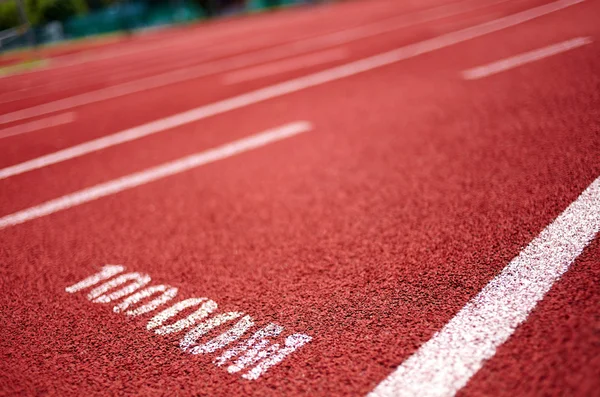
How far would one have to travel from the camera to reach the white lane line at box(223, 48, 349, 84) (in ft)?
27.0

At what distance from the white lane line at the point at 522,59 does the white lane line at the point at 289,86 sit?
1.73 m

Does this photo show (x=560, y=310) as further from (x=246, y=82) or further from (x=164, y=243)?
(x=246, y=82)

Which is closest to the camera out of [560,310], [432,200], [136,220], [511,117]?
[560,310]

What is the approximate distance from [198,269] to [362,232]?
3.27 ft

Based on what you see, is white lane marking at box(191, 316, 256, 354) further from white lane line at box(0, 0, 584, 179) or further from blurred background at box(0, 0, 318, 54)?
blurred background at box(0, 0, 318, 54)

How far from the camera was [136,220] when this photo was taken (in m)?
3.46

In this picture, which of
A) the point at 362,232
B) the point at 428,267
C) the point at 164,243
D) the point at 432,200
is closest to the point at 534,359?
the point at 428,267

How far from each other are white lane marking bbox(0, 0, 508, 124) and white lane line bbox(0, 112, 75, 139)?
71 centimetres

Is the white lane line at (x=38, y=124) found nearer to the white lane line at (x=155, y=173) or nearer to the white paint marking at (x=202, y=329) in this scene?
the white lane line at (x=155, y=173)

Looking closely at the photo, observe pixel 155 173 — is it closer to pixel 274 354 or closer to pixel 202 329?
pixel 202 329

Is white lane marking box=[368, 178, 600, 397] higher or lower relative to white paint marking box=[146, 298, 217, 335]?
lower

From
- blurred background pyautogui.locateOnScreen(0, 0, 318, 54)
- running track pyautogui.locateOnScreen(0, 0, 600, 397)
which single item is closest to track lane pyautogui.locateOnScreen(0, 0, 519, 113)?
running track pyautogui.locateOnScreen(0, 0, 600, 397)

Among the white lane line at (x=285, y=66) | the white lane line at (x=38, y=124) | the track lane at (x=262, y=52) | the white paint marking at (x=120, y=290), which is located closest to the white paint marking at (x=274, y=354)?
the white paint marking at (x=120, y=290)

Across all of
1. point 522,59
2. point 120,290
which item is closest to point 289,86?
point 522,59
